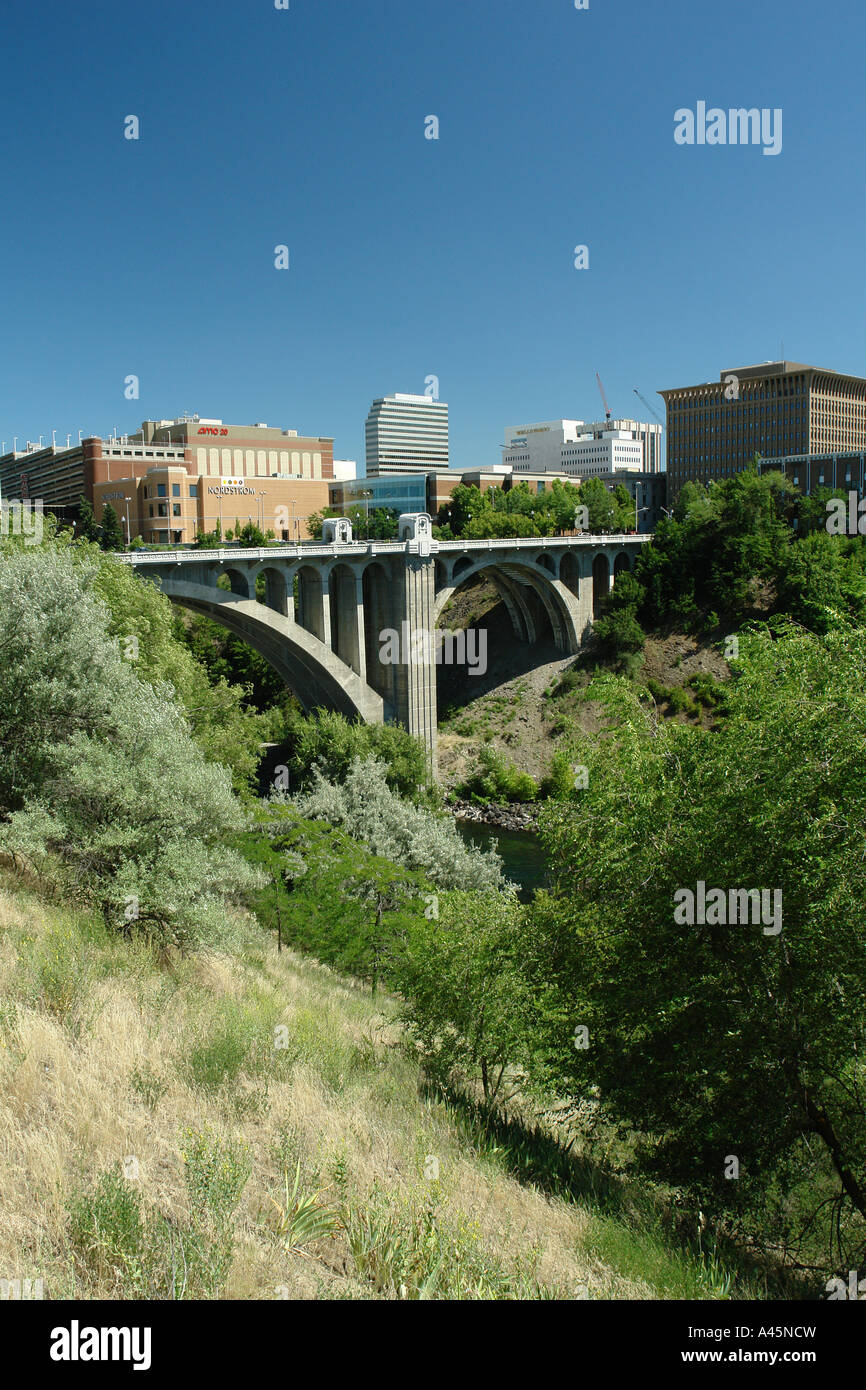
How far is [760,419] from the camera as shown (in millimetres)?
103500

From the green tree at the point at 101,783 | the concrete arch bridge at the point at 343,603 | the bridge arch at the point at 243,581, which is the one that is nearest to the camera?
the green tree at the point at 101,783

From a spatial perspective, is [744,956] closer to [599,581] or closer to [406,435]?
[599,581]

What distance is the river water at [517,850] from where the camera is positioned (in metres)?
29.7

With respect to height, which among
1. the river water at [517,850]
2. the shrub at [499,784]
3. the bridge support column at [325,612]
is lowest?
the river water at [517,850]

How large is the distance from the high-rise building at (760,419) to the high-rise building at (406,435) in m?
75.7

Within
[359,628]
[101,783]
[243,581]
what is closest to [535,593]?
[359,628]

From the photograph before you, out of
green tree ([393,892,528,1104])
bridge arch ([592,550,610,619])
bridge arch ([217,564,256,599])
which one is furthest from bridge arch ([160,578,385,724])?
green tree ([393,892,528,1104])

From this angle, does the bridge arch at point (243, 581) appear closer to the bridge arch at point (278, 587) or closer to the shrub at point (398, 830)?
the bridge arch at point (278, 587)

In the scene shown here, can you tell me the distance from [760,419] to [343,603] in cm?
8322

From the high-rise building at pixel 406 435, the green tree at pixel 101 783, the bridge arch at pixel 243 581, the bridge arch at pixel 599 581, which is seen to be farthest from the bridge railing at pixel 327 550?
the high-rise building at pixel 406 435

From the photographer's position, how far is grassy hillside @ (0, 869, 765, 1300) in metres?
4.64

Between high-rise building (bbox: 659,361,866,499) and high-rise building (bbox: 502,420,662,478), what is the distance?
31564 millimetres

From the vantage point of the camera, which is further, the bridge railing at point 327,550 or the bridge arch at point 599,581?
the bridge arch at point 599,581
